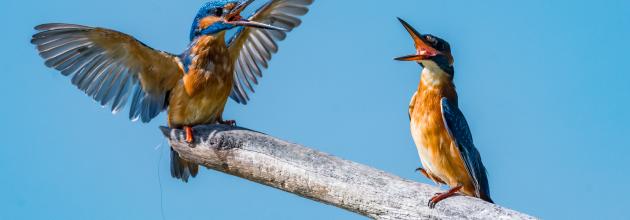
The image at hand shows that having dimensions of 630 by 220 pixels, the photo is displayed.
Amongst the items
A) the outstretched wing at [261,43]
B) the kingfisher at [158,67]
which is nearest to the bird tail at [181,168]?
the kingfisher at [158,67]

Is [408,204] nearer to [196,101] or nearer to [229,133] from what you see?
[229,133]

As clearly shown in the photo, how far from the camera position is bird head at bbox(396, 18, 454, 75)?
5391 millimetres

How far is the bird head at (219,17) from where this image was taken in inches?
224

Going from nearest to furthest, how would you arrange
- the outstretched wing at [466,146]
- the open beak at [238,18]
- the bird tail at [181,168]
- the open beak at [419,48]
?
the outstretched wing at [466,146]
the open beak at [419,48]
the open beak at [238,18]
the bird tail at [181,168]

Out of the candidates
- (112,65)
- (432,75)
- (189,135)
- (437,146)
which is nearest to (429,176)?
(437,146)

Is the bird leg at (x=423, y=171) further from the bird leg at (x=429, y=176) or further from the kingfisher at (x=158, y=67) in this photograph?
the kingfisher at (x=158, y=67)

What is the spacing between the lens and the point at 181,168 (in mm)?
5895

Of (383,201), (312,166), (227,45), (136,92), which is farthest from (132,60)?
(383,201)

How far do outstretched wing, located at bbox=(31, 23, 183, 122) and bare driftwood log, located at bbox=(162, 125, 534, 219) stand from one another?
1.65 ft

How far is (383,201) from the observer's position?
4.82 metres

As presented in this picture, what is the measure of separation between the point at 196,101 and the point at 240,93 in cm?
89

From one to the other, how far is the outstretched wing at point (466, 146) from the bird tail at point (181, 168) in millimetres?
1652

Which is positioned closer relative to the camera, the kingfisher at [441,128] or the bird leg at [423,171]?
the kingfisher at [441,128]

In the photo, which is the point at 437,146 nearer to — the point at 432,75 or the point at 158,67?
the point at 432,75
